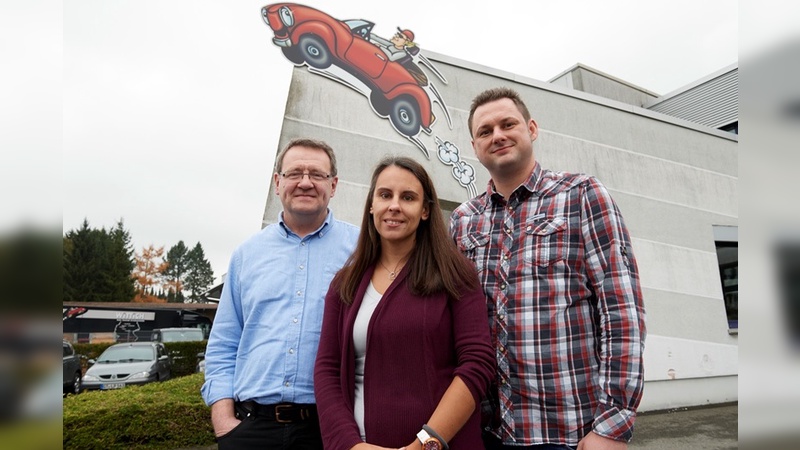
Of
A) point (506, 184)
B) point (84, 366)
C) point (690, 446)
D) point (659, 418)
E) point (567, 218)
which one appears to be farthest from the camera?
point (84, 366)

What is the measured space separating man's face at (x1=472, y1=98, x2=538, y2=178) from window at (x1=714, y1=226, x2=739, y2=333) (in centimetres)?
1073

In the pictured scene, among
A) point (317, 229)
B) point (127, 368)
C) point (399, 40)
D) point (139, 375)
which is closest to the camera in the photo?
point (317, 229)

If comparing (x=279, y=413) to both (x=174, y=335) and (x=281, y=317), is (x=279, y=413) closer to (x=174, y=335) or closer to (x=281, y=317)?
(x=281, y=317)

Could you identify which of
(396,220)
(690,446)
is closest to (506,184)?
(396,220)

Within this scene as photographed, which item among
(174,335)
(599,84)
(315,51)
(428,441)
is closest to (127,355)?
(174,335)

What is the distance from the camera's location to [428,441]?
5.36ft

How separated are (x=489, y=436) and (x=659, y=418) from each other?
8681 millimetres

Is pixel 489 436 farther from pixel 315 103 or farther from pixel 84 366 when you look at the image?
pixel 84 366

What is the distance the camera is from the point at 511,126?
81.7 inches

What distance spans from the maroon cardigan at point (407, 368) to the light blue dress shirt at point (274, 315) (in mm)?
400

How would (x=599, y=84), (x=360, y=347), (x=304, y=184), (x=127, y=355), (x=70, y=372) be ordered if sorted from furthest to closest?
1. (x=599, y=84)
2. (x=127, y=355)
3. (x=70, y=372)
4. (x=304, y=184)
5. (x=360, y=347)

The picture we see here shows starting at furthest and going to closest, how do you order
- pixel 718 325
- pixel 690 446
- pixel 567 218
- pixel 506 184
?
1. pixel 718 325
2. pixel 690 446
3. pixel 506 184
4. pixel 567 218

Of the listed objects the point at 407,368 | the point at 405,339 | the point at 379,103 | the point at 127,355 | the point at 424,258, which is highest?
the point at 379,103

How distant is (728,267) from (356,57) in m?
9.82
